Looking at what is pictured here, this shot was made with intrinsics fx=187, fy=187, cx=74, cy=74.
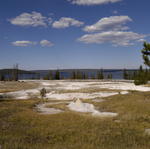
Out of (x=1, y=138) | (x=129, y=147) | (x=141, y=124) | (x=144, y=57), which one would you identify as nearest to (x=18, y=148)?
(x=1, y=138)

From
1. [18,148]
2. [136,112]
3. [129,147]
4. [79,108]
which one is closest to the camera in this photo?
[18,148]

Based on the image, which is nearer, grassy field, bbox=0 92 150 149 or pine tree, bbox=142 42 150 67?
grassy field, bbox=0 92 150 149

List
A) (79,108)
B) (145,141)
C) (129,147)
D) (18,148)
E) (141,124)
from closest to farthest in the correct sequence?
(18,148), (129,147), (145,141), (141,124), (79,108)

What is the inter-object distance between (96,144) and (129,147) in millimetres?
1549

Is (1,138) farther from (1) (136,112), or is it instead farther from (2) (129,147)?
(1) (136,112)

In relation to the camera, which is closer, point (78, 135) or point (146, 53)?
point (78, 135)

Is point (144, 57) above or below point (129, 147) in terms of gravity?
above

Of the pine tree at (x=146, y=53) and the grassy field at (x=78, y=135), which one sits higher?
the pine tree at (x=146, y=53)

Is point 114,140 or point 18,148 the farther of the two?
point 114,140

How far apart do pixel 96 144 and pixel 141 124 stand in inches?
247

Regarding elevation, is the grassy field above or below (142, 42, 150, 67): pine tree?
below

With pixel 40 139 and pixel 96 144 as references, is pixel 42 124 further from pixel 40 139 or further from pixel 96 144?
pixel 96 144

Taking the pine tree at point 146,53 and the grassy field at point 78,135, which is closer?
the grassy field at point 78,135

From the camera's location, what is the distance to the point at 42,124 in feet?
47.0
